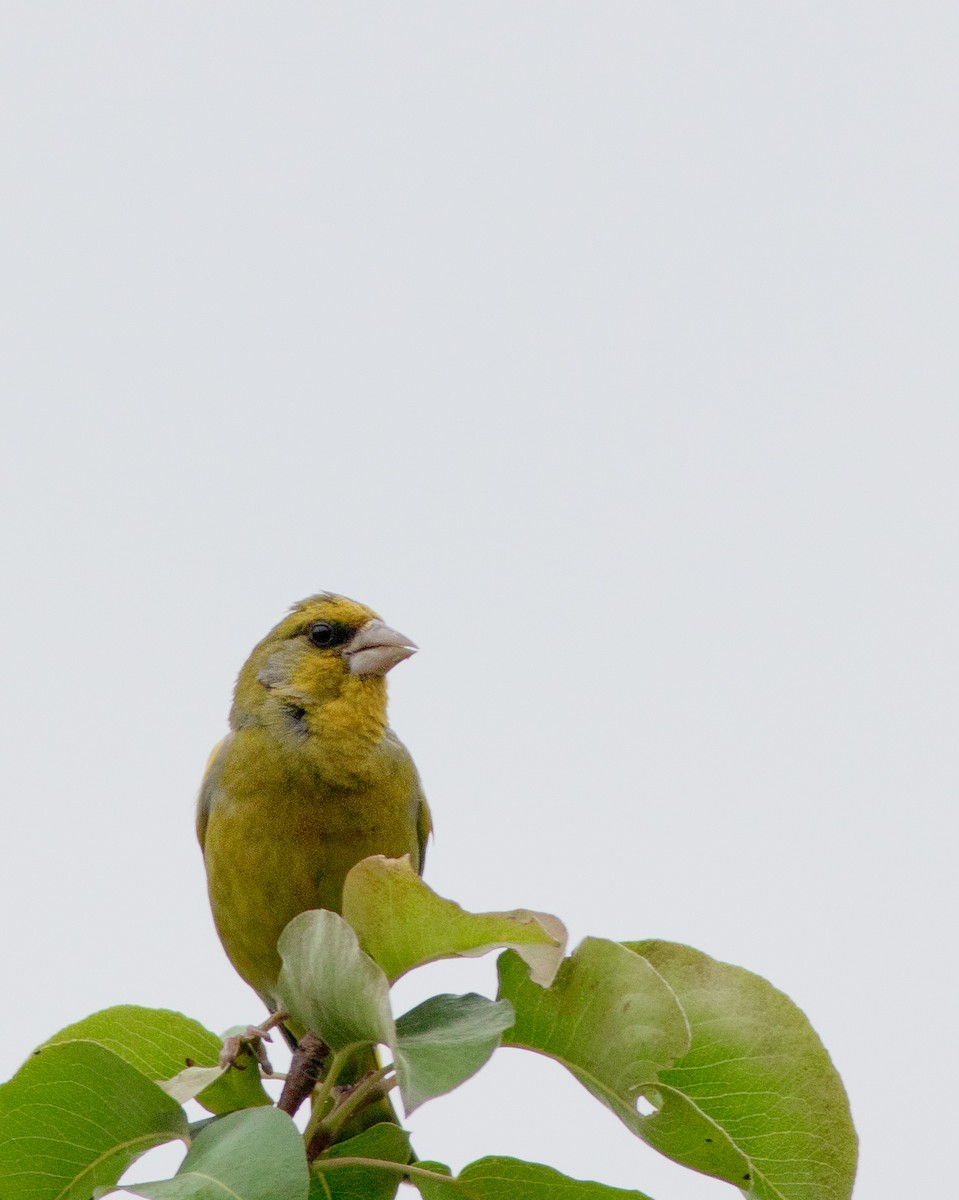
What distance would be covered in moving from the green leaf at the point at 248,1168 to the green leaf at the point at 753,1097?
1.96 ft

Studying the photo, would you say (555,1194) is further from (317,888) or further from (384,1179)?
(317,888)

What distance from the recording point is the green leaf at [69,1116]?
252 centimetres

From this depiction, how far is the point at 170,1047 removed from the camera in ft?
10.0

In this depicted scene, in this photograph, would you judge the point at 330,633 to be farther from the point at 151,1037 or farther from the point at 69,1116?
the point at 69,1116

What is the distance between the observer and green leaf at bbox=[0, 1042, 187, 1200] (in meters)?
2.52

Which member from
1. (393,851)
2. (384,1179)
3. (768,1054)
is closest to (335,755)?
(393,851)

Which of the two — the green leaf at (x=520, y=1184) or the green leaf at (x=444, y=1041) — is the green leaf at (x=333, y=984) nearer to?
the green leaf at (x=444, y=1041)

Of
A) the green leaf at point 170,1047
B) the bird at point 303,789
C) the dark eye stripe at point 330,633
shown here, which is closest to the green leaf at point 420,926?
the green leaf at point 170,1047

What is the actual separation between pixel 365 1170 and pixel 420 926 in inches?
19.8

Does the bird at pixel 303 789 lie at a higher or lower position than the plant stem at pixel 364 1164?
higher

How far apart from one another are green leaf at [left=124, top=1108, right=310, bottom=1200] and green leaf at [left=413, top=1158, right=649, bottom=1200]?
0.46m

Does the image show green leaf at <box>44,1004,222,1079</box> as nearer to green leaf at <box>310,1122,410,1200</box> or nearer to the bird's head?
green leaf at <box>310,1122,410,1200</box>

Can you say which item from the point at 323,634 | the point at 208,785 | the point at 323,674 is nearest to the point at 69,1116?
the point at 208,785

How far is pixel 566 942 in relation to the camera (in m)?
2.35
